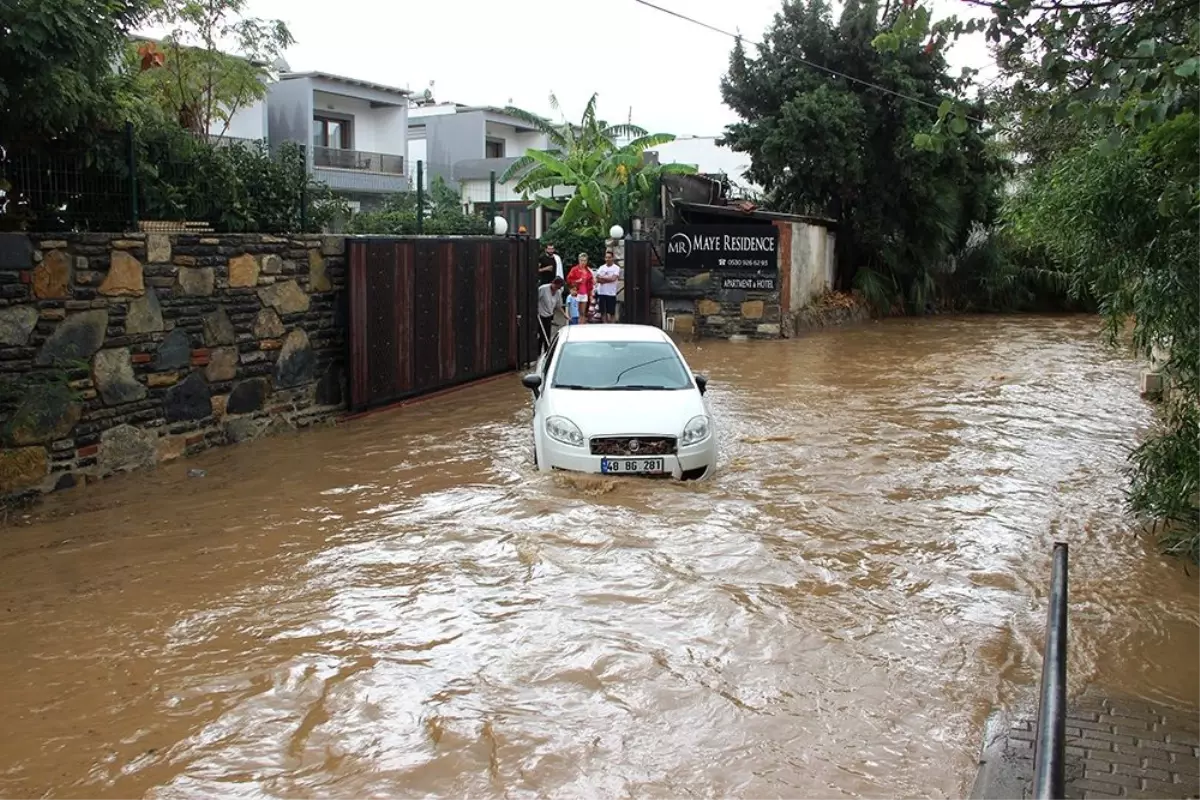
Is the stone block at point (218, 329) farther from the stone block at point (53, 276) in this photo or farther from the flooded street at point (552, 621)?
the stone block at point (53, 276)

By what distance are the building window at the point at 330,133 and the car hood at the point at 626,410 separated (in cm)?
2896

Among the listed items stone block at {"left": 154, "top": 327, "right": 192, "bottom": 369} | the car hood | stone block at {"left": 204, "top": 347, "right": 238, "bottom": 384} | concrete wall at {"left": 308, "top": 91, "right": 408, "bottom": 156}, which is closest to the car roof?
the car hood

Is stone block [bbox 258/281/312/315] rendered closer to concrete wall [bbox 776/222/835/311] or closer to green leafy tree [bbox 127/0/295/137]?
green leafy tree [bbox 127/0/295/137]

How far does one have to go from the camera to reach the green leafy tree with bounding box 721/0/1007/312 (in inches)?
1070

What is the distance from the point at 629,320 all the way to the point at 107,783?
20042mm

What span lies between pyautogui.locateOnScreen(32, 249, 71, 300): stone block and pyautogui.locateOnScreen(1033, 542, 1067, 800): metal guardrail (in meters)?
8.58

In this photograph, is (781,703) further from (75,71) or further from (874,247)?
(874,247)

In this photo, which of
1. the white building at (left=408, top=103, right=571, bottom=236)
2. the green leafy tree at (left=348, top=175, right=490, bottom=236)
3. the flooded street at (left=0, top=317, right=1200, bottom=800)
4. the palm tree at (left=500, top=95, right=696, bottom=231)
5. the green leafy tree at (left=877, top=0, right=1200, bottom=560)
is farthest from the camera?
the white building at (left=408, top=103, right=571, bottom=236)

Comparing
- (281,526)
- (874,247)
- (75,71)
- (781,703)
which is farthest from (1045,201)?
(874,247)

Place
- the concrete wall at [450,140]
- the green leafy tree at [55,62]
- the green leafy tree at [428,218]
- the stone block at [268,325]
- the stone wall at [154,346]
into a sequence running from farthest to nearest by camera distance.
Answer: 1. the concrete wall at [450,140]
2. the green leafy tree at [428,218]
3. the stone block at [268,325]
4. the stone wall at [154,346]
5. the green leafy tree at [55,62]

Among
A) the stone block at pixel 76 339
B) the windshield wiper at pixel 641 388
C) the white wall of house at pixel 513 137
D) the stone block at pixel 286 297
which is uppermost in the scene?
the white wall of house at pixel 513 137

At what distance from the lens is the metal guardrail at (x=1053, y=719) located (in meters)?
2.59

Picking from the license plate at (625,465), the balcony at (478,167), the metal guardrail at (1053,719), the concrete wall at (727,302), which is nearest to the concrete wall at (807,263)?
the concrete wall at (727,302)

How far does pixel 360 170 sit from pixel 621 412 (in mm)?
29518
